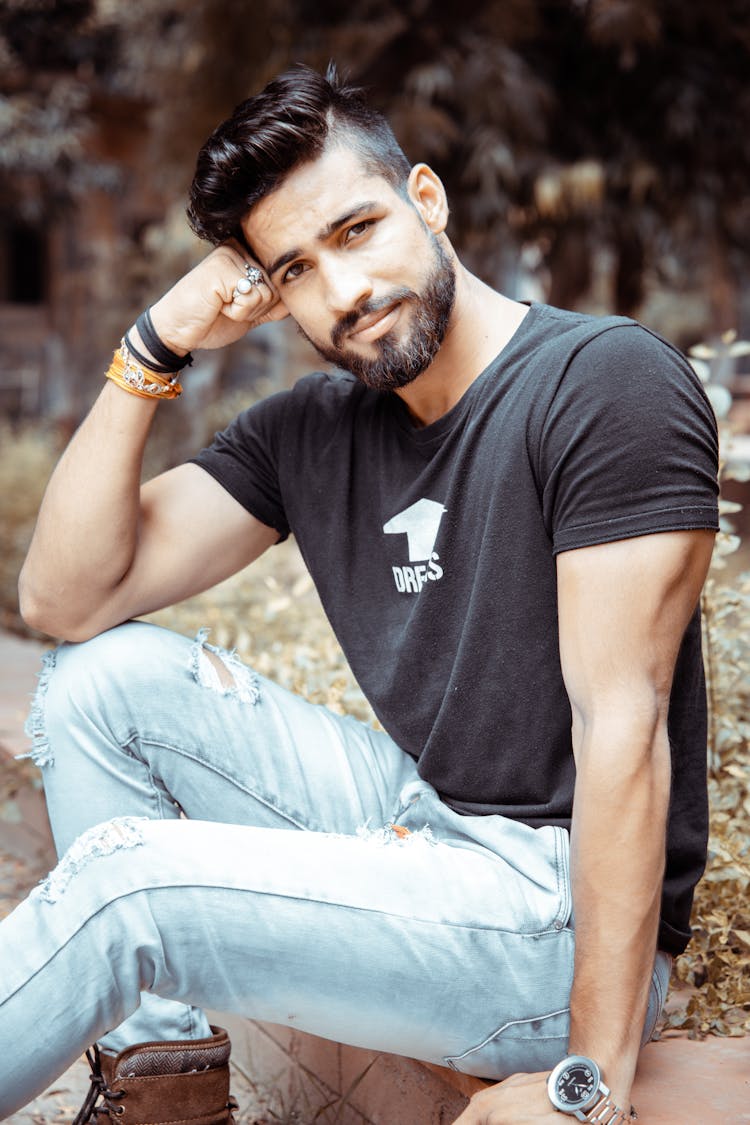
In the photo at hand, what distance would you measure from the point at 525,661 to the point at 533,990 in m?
0.46

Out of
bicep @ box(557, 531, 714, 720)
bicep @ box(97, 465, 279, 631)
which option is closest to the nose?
bicep @ box(97, 465, 279, 631)

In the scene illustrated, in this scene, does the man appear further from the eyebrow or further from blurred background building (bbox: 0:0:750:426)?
blurred background building (bbox: 0:0:750:426)

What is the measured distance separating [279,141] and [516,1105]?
152cm

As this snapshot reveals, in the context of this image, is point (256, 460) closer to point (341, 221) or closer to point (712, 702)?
point (341, 221)

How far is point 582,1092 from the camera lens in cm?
151

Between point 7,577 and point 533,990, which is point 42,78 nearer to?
point 7,577

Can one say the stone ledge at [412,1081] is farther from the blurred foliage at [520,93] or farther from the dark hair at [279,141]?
the blurred foliage at [520,93]

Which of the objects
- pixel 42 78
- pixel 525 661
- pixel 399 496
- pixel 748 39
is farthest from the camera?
pixel 42 78

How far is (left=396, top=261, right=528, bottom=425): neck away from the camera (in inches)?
81.9

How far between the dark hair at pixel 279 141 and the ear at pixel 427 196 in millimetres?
22

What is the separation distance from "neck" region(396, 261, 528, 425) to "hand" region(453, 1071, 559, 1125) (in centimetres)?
108

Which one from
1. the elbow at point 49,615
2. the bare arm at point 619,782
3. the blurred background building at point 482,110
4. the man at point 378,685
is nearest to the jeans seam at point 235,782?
the man at point 378,685

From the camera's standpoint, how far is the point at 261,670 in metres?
3.48

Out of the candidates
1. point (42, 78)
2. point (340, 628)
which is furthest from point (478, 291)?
point (42, 78)
